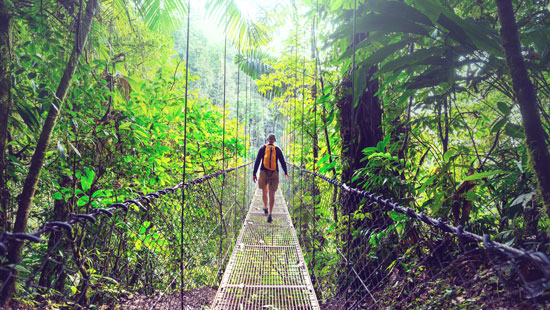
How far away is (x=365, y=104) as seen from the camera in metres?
1.99

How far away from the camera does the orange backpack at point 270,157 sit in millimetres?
3441

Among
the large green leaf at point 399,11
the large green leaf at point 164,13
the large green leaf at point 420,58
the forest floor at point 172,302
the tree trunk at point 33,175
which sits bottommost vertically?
the forest floor at point 172,302

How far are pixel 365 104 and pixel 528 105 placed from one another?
4.66ft

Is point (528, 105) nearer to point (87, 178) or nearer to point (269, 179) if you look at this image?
point (87, 178)

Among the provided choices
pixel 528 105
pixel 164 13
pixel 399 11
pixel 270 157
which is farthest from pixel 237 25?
pixel 528 105

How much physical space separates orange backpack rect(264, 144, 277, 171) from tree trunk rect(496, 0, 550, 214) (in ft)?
→ 9.39

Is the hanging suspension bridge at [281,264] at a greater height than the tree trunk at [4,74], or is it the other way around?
the tree trunk at [4,74]

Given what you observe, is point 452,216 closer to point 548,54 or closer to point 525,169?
point 525,169

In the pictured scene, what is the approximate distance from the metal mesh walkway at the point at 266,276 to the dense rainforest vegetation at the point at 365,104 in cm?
51

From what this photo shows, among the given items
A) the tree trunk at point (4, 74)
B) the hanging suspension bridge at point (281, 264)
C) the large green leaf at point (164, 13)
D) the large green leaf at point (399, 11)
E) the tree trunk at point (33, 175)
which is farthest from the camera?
the large green leaf at point (164, 13)

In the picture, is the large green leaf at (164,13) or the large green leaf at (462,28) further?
the large green leaf at (164,13)

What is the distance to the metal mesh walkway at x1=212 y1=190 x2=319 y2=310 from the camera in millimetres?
1595

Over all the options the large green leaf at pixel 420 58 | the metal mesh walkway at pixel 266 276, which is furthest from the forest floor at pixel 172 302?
the large green leaf at pixel 420 58

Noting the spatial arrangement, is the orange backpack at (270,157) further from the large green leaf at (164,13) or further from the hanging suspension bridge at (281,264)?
the large green leaf at (164,13)
